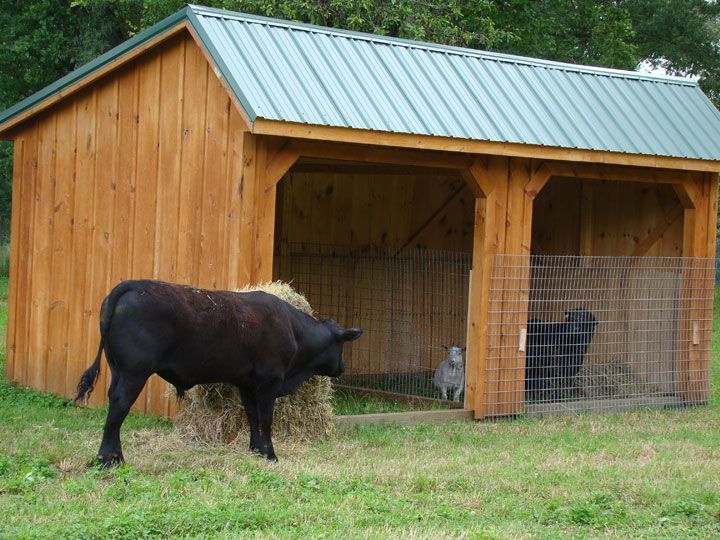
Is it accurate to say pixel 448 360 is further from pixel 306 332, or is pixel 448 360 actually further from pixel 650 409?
pixel 306 332

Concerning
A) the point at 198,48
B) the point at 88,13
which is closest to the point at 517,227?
the point at 198,48

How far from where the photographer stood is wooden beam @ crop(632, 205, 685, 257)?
45.2 feet

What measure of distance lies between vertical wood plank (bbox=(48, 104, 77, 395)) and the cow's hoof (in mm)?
3966

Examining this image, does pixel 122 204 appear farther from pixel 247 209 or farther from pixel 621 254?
pixel 621 254

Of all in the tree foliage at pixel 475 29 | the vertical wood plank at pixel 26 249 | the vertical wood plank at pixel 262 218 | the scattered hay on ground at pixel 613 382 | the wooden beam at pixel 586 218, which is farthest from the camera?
the tree foliage at pixel 475 29

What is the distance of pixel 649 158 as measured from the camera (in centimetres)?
1185

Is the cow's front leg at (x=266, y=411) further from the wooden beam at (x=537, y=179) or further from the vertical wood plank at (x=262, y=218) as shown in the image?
the wooden beam at (x=537, y=179)

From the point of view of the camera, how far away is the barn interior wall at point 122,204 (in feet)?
32.0

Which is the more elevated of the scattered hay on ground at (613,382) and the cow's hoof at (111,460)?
the scattered hay on ground at (613,382)

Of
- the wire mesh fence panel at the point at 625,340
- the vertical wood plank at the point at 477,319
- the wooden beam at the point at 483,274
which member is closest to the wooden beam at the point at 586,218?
the wire mesh fence panel at the point at 625,340

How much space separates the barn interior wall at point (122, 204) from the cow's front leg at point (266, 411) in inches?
44.3

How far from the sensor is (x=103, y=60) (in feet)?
35.5

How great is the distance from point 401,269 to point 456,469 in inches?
237

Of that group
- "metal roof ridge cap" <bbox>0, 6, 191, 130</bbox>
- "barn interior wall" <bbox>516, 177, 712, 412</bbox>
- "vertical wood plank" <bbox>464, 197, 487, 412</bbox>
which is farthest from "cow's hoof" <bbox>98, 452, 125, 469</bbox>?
"barn interior wall" <bbox>516, 177, 712, 412</bbox>
